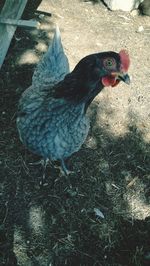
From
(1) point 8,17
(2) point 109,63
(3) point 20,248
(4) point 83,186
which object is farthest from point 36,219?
(1) point 8,17

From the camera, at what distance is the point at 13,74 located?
5152mm

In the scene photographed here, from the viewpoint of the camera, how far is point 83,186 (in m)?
4.33

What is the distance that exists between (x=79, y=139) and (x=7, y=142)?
1.10 meters

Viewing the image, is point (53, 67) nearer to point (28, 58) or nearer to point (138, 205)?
point (28, 58)

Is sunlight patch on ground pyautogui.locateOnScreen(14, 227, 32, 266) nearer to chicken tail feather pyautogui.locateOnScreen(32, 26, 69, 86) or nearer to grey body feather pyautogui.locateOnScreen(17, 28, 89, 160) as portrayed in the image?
grey body feather pyautogui.locateOnScreen(17, 28, 89, 160)

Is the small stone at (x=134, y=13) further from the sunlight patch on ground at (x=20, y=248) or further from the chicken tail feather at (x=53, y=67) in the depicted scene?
the sunlight patch on ground at (x=20, y=248)

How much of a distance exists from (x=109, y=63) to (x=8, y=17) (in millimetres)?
2538

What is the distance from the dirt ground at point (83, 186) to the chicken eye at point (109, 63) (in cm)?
168

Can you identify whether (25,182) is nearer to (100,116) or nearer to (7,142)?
(7,142)

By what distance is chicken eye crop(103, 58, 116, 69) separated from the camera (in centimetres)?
307

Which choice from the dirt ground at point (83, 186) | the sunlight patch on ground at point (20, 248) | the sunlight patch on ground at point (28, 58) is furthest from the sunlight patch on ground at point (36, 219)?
the sunlight patch on ground at point (28, 58)

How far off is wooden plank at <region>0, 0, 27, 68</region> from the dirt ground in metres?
0.46

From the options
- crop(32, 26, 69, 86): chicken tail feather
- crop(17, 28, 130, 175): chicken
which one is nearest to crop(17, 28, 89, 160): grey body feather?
crop(17, 28, 130, 175): chicken

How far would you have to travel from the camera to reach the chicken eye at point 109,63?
3074 mm
